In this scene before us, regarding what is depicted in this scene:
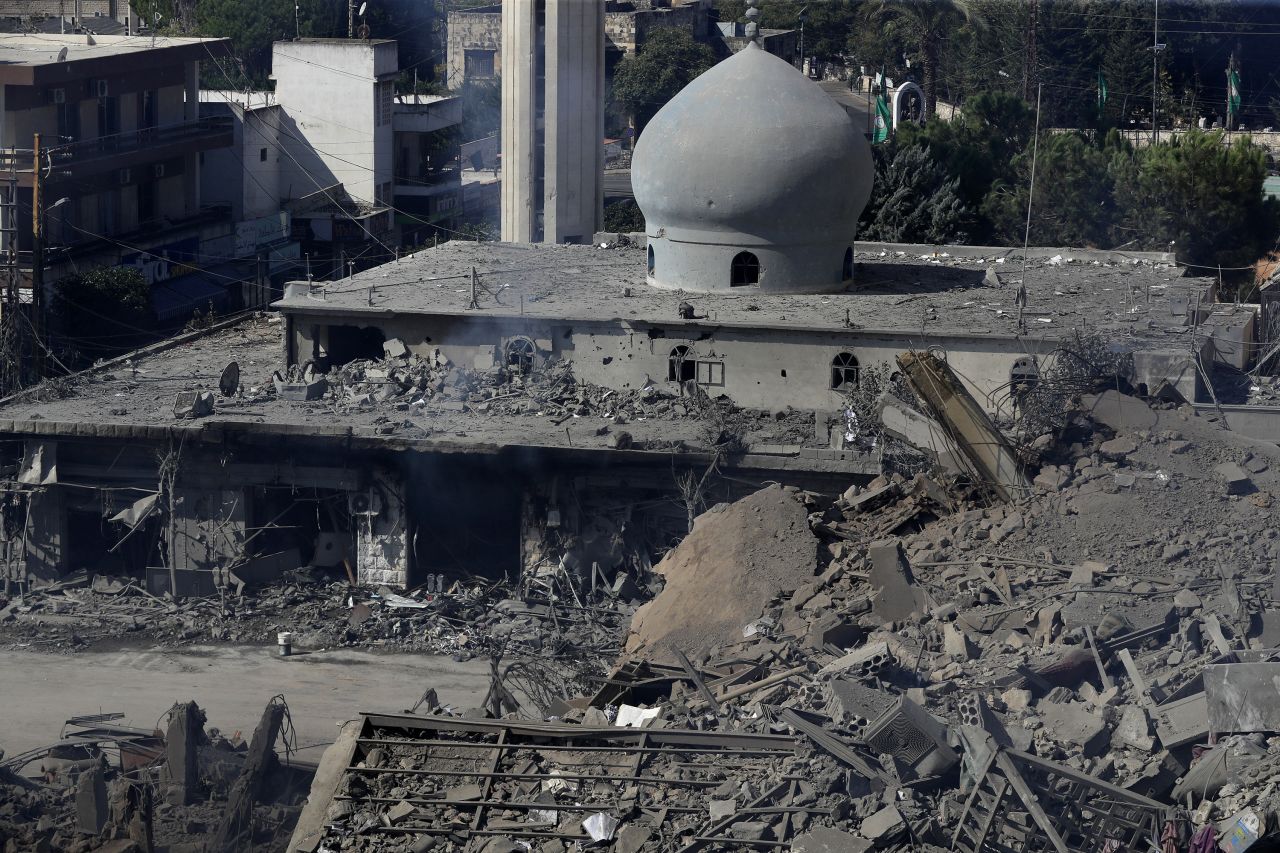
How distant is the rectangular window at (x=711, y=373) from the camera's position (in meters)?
30.5

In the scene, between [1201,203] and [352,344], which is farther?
[1201,203]

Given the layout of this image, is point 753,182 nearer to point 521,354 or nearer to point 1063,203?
point 521,354

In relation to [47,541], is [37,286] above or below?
above

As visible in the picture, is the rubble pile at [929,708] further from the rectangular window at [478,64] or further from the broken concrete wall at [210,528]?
the rectangular window at [478,64]

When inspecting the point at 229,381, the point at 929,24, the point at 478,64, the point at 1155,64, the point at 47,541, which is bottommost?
the point at 47,541

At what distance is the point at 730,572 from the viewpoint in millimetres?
22031

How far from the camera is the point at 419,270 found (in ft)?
115

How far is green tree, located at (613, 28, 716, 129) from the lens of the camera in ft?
221

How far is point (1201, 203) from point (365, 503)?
24.0 m

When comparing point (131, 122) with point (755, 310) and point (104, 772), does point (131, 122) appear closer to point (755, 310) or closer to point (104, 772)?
point (755, 310)

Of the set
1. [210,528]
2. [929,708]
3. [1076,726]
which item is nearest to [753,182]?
[210,528]

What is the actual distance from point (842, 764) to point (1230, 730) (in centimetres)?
308

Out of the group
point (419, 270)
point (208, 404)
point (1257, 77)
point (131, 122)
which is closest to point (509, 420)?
point (208, 404)

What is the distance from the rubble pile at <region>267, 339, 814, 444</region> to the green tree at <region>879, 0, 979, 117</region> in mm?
34167
